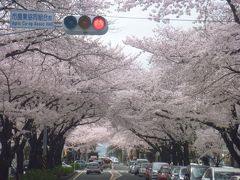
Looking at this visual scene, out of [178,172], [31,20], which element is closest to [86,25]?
[31,20]

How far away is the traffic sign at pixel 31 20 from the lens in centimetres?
1123

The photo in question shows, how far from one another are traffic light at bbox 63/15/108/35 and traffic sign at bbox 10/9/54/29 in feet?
1.89

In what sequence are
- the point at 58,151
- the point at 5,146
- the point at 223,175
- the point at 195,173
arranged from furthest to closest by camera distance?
the point at 58,151
the point at 195,173
the point at 5,146
the point at 223,175

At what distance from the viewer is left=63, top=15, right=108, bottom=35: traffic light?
10680 millimetres

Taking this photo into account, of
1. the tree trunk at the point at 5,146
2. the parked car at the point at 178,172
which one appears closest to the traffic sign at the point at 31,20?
the tree trunk at the point at 5,146

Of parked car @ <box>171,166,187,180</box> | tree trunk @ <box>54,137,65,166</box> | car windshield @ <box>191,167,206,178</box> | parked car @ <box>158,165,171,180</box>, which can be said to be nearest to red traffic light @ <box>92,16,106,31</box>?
car windshield @ <box>191,167,206,178</box>

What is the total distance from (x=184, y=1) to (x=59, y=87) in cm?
764

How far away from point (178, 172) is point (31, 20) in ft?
55.0

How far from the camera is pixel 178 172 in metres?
25.8

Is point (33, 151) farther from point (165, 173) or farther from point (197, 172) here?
point (197, 172)

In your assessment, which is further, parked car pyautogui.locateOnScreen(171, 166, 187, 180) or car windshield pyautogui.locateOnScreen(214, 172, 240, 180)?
parked car pyautogui.locateOnScreen(171, 166, 187, 180)

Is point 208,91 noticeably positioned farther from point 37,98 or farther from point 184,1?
point 37,98

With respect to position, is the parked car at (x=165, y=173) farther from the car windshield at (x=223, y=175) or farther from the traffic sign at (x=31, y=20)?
the traffic sign at (x=31, y=20)

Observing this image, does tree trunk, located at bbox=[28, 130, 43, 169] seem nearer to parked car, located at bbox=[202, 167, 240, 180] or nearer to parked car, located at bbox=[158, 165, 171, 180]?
parked car, located at bbox=[158, 165, 171, 180]
